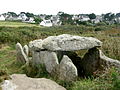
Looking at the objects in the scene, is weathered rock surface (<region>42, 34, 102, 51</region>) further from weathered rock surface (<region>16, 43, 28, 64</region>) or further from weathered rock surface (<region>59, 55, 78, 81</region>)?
weathered rock surface (<region>16, 43, 28, 64</region>)

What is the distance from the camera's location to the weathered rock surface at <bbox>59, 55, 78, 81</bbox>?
9797 millimetres

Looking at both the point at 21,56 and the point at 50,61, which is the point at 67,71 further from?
the point at 21,56

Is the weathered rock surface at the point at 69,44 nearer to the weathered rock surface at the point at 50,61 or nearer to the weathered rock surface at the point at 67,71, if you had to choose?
the weathered rock surface at the point at 50,61

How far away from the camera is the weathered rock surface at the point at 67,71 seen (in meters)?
9.80

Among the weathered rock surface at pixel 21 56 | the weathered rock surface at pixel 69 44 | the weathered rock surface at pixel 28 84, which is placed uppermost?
the weathered rock surface at pixel 69 44

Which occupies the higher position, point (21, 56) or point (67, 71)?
point (67, 71)

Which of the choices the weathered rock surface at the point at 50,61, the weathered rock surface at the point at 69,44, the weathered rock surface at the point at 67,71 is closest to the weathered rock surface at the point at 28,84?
the weathered rock surface at the point at 67,71

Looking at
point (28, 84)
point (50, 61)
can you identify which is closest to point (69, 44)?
point (50, 61)

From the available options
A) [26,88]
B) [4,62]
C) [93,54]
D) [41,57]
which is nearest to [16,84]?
[26,88]

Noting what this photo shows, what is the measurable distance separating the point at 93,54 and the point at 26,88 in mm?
4187

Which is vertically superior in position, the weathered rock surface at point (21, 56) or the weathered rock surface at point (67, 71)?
the weathered rock surface at point (67, 71)

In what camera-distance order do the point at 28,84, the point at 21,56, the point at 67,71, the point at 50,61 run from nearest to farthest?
the point at 28,84
the point at 67,71
the point at 50,61
the point at 21,56

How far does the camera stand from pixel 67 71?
9.98 meters

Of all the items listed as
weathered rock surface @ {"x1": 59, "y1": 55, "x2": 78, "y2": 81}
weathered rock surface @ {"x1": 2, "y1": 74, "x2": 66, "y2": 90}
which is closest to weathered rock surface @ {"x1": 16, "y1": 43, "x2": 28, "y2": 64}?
weathered rock surface @ {"x1": 59, "y1": 55, "x2": 78, "y2": 81}
